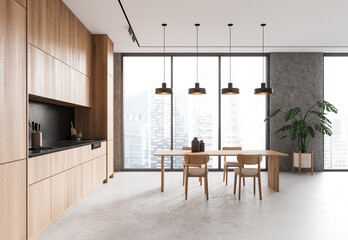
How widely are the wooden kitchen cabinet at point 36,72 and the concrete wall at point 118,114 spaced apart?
11.4ft

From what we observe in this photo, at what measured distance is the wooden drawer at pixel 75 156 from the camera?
3.57 meters

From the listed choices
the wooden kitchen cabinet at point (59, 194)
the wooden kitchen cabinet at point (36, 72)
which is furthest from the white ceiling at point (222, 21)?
the wooden kitchen cabinet at point (59, 194)

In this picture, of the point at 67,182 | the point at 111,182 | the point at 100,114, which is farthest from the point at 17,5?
the point at 111,182

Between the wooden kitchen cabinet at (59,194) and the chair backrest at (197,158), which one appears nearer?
the wooden kitchen cabinet at (59,194)

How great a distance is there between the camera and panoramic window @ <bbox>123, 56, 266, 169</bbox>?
6812 millimetres

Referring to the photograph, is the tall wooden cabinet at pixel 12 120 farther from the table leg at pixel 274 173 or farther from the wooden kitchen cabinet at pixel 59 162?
the table leg at pixel 274 173

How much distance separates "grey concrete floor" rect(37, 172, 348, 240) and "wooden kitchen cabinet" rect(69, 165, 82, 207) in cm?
14

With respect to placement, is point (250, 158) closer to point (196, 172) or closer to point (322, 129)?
point (196, 172)

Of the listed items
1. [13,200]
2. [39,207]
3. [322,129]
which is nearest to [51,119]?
[39,207]

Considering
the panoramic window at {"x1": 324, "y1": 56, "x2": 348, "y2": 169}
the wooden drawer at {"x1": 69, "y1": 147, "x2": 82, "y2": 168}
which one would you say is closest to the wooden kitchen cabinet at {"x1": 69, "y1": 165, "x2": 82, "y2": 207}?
the wooden drawer at {"x1": 69, "y1": 147, "x2": 82, "y2": 168}

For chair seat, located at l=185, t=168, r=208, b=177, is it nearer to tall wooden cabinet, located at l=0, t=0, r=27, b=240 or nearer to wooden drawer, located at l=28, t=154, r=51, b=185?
wooden drawer, located at l=28, t=154, r=51, b=185

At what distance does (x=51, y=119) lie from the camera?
4.36 meters

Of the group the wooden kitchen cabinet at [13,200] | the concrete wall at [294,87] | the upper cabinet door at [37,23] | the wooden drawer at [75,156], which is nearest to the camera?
the wooden kitchen cabinet at [13,200]

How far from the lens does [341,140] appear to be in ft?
22.5
